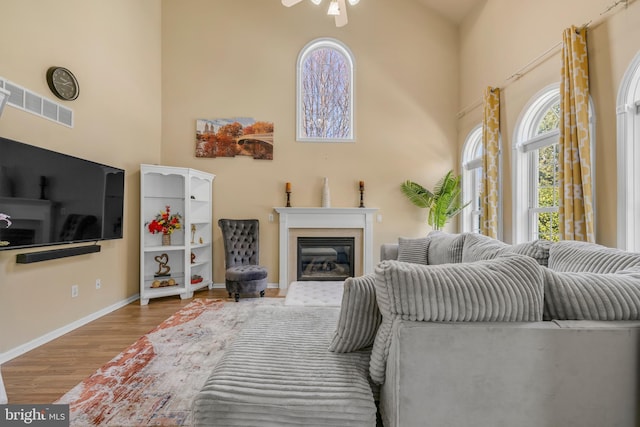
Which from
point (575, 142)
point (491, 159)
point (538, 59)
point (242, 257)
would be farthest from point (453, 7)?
point (242, 257)

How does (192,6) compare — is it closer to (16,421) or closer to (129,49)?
(129,49)

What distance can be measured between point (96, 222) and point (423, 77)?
5150 millimetres

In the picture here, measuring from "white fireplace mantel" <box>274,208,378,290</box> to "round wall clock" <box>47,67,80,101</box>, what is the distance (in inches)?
110

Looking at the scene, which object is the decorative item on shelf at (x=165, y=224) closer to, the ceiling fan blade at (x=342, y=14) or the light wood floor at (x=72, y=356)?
the light wood floor at (x=72, y=356)

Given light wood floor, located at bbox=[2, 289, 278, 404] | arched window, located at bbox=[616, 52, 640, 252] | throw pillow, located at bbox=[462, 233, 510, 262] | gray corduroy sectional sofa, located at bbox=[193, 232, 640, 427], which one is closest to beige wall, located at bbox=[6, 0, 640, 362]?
light wood floor, located at bbox=[2, 289, 278, 404]

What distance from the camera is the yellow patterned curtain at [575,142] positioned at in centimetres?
257

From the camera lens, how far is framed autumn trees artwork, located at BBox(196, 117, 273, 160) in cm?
486

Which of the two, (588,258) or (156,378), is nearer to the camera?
(588,258)

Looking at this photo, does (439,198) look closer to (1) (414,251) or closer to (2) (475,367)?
(1) (414,251)

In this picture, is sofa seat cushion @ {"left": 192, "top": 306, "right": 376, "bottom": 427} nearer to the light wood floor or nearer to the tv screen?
the light wood floor

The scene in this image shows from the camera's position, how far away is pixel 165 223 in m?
4.21

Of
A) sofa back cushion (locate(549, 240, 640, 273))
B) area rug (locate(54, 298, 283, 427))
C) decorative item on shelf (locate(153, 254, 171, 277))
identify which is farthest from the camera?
decorative item on shelf (locate(153, 254, 171, 277))

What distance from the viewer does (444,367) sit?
3.36 ft

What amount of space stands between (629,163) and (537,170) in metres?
1.20
